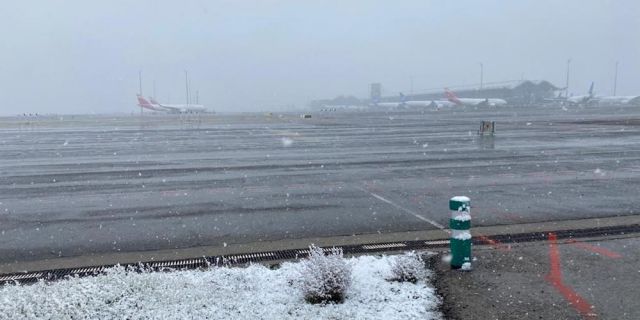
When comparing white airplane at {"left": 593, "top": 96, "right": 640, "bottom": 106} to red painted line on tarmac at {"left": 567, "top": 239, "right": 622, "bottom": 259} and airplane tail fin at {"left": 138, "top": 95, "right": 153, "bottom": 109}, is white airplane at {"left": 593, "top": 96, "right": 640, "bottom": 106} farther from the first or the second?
red painted line on tarmac at {"left": 567, "top": 239, "right": 622, "bottom": 259}

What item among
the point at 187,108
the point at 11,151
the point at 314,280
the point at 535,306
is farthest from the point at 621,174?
the point at 187,108

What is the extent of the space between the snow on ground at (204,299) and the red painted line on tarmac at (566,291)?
4.49 feet

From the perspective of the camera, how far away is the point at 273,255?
7.58 metres

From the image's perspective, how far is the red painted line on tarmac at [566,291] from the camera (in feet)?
17.7

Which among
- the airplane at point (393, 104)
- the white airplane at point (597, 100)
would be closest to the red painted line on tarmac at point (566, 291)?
the white airplane at point (597, 100)

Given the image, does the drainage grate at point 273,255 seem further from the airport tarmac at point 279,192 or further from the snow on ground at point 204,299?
the airport tarmac at point 279,192

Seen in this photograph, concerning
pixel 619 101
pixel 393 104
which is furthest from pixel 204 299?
pixel 619 101

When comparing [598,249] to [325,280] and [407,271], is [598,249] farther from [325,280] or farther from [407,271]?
[325,280]

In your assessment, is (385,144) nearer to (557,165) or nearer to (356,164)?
(356,164)

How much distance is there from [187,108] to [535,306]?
419 feet

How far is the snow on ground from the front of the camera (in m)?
5.12

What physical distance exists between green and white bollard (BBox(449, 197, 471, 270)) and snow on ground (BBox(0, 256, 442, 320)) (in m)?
0.71

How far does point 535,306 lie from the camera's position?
5535 mm

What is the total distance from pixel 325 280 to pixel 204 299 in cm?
121
